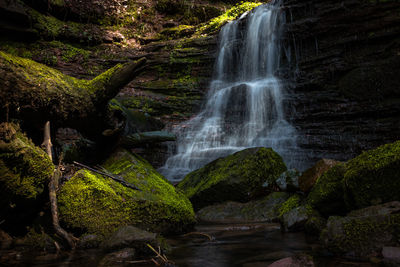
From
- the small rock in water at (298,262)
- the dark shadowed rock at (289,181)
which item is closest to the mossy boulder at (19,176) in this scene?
the small rock in water at (298,262)

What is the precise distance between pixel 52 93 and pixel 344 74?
11.4 m

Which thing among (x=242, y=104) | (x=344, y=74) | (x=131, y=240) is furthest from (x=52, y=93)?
(x=344, y=74)

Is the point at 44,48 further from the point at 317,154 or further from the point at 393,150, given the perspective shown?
the point at 393,150

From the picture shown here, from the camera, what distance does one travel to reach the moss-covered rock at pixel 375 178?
2.72 m

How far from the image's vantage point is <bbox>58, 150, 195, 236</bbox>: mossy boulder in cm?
296

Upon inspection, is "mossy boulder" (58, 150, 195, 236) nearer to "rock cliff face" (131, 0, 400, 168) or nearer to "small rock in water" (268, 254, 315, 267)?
"small rock in water" (268, 254, 315, 267)

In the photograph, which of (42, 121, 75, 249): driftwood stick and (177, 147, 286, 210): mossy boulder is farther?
(177, 147, 286, 210): mossy boulder

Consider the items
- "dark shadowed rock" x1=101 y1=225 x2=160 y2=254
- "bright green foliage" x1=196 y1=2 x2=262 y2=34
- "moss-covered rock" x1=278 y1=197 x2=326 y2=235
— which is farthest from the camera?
"bright green foliage" x1=196 y1=2 x2=262 y2=34

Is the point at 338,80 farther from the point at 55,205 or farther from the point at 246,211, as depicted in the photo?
the point at 55,205

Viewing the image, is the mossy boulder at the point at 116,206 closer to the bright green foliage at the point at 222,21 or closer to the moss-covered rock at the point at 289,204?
the moss-covered rock at the point at 289,204

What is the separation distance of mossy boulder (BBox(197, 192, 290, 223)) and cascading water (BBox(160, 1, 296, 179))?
3.99 metres

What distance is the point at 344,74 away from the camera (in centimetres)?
1129

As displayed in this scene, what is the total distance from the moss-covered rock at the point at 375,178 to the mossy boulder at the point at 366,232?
0.32 meters

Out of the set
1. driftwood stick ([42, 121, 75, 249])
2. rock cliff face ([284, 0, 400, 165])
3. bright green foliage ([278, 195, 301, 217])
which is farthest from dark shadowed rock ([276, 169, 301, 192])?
rock cliff face ([284, 0, 400, 165])
